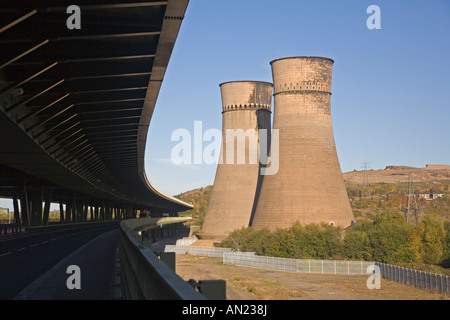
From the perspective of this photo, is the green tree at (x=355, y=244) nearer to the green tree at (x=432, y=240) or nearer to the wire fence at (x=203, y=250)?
the green tree at (x=432, y=240)

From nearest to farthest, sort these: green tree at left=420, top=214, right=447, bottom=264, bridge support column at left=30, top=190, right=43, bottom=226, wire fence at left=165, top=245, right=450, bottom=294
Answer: wire fence at left=165, top=245, right=450, bottom=294, green tree at left=420, top=214, right=447, bottom=264, bridge support column at left=30, top=190, right=43, bottom=226

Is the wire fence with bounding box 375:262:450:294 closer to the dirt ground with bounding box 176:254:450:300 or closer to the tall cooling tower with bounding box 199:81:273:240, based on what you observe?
the dirt ground with bounding box 176:254:450:300

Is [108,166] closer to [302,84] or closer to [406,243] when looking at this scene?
[302,84]

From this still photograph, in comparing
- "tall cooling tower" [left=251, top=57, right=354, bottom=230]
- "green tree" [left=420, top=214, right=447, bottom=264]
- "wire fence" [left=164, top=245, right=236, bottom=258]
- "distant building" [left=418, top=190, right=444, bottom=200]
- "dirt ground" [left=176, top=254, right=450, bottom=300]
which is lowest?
"wire fence" [left=164, top=245, right=236, bottom=258]

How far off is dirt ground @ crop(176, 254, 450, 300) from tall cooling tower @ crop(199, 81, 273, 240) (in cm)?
2149

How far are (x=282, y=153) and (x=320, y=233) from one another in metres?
9.78

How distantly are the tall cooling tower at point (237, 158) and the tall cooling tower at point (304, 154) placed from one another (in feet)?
48.4

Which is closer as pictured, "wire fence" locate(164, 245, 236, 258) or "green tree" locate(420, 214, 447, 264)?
"green tree" locate(420, 214, 447, 264)

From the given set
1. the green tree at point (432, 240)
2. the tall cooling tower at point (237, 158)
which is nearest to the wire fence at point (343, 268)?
the green tree at point (432, 240)

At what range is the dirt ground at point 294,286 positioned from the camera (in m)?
37.9

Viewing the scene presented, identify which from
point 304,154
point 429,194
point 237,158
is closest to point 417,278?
point 304,154

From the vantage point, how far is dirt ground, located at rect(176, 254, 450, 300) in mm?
37938

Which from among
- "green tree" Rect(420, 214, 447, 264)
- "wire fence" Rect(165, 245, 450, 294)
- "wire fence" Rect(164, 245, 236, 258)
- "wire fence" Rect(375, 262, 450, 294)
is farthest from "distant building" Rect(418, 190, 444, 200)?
"wire fence" Rect(375, 262, 450, 294)
